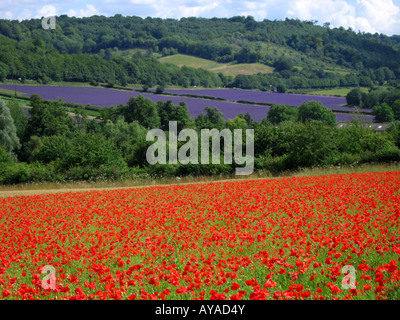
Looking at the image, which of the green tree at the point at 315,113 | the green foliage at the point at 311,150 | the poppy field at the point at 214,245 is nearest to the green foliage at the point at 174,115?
the green tree at the point at 315,113

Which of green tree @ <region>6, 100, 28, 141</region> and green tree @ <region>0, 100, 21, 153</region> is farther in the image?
green tree @ <region>6, 100, 28, 141</region>

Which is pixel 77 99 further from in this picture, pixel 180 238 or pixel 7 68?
pixel 180 238

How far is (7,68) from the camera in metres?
120

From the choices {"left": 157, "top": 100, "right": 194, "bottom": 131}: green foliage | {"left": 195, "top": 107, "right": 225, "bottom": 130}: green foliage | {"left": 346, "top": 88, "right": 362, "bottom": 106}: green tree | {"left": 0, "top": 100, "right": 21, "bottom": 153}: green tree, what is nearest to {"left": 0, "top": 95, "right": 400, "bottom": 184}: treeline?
{"left": 0, "top": 100, "right": 21, "bottom": 153}: green tree

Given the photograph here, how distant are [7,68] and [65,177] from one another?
329 ft

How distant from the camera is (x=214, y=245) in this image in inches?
386

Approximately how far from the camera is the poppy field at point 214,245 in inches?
276

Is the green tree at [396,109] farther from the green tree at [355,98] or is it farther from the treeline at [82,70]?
the treeline at [82,70]

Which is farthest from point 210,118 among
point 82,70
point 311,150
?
point 311,150

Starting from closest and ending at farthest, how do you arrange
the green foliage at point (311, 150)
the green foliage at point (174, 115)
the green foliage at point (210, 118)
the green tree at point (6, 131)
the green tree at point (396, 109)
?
the green foliage at point (311, 150), the green tree at point (6, 131), the green foliage at point (210, 118), the green foliage at point (174, 115), the green tree at point (396, 109)

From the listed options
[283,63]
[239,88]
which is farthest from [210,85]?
[283,63]

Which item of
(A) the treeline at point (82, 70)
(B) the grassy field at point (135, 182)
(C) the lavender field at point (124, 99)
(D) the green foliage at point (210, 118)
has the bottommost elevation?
(B) the grassy field at point (135, 182)

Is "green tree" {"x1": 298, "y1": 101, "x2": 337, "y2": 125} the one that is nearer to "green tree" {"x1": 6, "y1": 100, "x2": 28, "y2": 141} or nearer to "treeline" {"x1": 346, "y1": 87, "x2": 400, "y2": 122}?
"treeline" {"x1": 346, "y1": 87, "x2": 400, "y2": 122}

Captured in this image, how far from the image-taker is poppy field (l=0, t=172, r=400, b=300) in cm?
701
